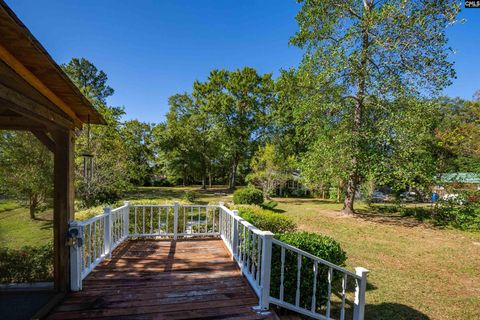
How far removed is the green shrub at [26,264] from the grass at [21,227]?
10 centimetres

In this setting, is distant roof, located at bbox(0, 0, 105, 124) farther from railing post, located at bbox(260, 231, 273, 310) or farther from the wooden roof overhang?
railing post, located at bbox(260, 231, 273, 310)

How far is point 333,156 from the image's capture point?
1073 centimetres

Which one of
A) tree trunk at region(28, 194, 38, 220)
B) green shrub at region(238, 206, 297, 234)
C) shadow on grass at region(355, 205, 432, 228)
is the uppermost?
tree trunk at region(28, 194, 38, 220)

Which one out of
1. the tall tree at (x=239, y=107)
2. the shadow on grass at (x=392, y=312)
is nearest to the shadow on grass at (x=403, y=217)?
the shadow on grass at (x=392, y=312)

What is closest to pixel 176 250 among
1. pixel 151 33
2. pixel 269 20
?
pixel 151 33

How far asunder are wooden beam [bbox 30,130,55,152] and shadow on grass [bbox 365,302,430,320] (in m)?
5.18

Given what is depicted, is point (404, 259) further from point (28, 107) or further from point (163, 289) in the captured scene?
point (28, 107)

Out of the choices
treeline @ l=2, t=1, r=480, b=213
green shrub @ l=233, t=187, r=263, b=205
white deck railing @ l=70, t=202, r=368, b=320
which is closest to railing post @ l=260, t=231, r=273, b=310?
white deck railing @ l=70, t=202, r=368, b=320

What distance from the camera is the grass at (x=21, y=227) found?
10.3 feet

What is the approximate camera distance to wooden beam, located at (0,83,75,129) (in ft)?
6.38

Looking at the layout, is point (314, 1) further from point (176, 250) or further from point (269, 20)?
point (176, 250)

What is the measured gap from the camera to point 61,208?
9.90ft

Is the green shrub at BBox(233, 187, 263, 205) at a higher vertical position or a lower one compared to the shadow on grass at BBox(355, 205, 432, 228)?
higher

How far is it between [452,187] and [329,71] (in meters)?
7.57
